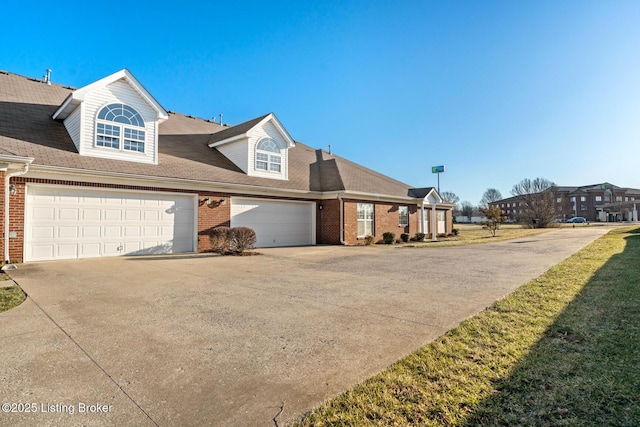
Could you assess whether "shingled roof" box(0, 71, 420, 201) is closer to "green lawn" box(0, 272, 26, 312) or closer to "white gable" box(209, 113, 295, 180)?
"white gable" box(209, 113, 295, 180)

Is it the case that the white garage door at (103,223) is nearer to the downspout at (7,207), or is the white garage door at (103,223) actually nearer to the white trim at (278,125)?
the downspout at (7,207)

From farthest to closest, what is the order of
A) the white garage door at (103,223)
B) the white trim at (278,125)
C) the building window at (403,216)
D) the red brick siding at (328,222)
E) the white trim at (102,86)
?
the building window at (403,216) → the red brick siding at (328,222) → the white trim at (278,125) → the white trim at (102,86) → the white garage door at (103,223)

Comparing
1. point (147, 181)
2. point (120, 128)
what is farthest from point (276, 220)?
point (120, 128)

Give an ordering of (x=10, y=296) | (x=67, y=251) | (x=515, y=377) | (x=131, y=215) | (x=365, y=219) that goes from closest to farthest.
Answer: (x=515, y=377), (x=10, y=296), (x=67, y=251), (x=131, y=215), (x=365, y=219)

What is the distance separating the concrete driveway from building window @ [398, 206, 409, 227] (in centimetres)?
1413

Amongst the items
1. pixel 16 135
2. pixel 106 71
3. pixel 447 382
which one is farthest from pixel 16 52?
pixel 447 382

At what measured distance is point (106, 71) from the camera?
1222 cm

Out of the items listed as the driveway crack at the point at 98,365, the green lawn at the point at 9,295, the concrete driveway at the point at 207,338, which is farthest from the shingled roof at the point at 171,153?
the driveway crack at the point at 98,365

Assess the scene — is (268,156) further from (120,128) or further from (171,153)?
(120,128)

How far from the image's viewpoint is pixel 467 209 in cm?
10425

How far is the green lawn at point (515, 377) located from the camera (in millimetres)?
2273

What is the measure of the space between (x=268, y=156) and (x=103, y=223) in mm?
8507

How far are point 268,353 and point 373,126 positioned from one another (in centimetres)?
1986

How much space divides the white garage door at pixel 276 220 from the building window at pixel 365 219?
2.93m
